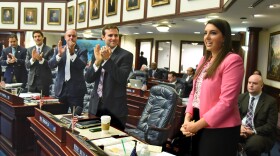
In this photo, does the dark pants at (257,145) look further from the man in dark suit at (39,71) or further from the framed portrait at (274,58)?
the framed portrait at (274,58)

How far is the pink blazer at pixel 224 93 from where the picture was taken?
1.79 metres

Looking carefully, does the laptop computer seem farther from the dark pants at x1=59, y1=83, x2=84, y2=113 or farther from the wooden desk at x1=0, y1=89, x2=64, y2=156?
the wooden desk at x1=0, y1=89, x2=64, y2=156

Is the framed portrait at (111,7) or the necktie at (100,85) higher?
the framed portrait at (111,7)

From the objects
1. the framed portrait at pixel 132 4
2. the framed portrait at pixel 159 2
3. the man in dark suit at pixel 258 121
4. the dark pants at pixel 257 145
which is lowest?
the dark pants at pixel 257 145

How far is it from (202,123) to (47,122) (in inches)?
49.7

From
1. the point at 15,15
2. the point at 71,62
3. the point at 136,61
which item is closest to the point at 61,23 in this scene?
the point at 15,15

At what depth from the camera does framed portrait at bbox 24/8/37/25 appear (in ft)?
43.3

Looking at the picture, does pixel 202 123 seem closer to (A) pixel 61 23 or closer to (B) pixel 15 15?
(A) pixel 61 23

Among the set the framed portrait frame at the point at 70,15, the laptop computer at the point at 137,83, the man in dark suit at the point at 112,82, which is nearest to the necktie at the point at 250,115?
the man in dark suit at the point at 112,82

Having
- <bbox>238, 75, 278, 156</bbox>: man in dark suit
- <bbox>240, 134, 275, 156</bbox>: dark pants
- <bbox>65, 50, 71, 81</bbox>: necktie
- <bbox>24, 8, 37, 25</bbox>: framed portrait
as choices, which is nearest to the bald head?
<bbox>238, 75, 278, 156</bbox>: man in dark suit

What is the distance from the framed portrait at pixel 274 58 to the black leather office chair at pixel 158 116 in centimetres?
500

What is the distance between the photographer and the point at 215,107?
1.80 metres

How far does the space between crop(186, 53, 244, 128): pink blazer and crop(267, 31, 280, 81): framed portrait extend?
5967 millimetres

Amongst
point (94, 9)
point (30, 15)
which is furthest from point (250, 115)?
point (30, 15)
